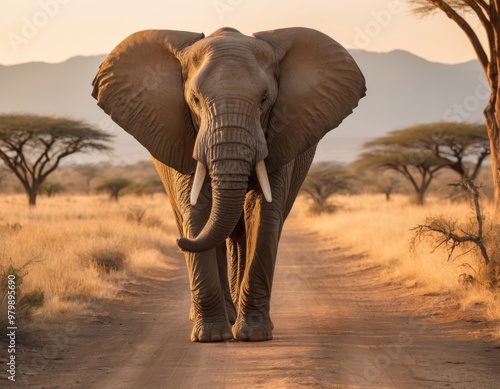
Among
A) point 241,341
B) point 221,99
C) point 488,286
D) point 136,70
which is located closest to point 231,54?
point 221,99

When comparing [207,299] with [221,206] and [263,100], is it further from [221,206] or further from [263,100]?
[263,100]

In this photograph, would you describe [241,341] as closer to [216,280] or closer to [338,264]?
[216,280]

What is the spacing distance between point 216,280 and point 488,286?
4.06 m

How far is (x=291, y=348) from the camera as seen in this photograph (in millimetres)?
8336

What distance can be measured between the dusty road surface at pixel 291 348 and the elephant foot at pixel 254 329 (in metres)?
0.16

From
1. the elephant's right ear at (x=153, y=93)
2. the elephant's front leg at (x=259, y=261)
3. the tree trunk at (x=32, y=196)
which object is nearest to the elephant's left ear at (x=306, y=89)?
the elephant's front leg at (x=259, y=261)

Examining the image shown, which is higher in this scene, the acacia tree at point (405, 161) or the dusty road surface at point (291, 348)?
the acacia tree at point (405, 161)

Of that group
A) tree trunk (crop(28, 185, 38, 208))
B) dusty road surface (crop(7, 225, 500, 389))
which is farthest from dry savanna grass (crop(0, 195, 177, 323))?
tree trunk (crop(28, 185, 38, 208))

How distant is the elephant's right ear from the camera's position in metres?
8.65

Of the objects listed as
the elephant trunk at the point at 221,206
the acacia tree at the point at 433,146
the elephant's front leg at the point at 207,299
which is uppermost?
the acacia tree at the point at 433,146

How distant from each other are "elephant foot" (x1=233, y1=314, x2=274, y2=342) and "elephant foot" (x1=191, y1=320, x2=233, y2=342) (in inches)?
5.9

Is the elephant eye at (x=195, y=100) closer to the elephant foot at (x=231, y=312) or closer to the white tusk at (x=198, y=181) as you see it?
the white tusk at (x=198, y=181)

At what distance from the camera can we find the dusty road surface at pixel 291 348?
7098mm

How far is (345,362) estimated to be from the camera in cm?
771
